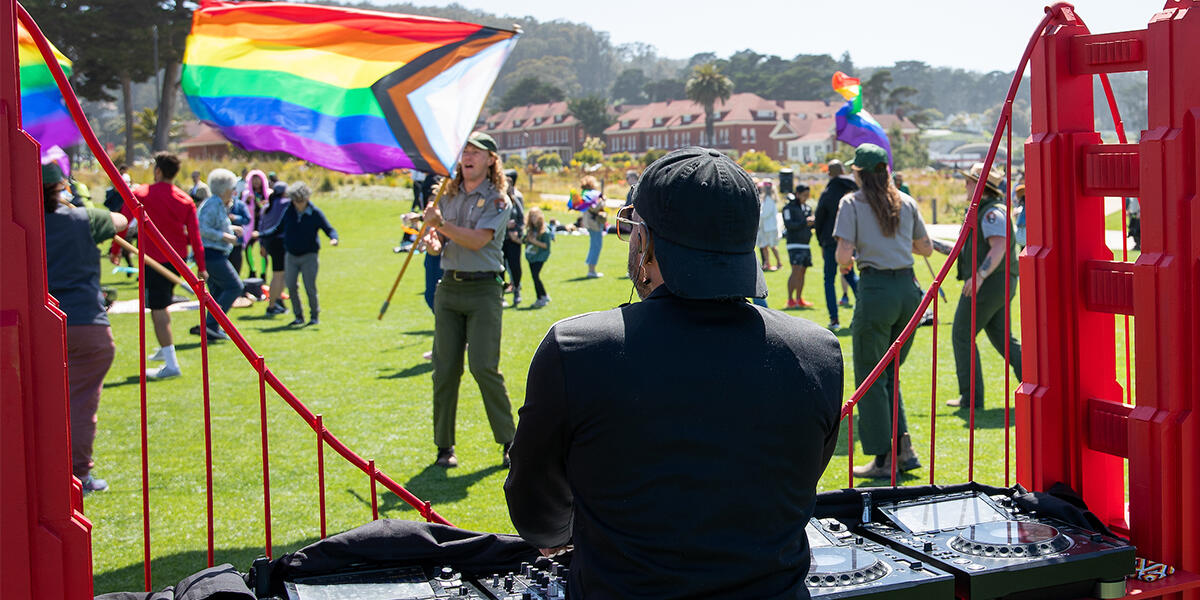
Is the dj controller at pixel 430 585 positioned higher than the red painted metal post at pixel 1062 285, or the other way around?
the red painted metal post at pixel 1062 285

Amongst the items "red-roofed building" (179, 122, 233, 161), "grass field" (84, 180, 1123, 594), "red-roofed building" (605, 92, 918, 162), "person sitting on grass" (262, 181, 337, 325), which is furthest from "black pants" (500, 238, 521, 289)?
"red-roofed building" (605, 92, 918, 162)

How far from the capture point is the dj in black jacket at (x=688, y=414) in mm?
2111

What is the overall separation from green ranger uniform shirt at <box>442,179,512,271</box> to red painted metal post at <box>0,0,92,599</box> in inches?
161

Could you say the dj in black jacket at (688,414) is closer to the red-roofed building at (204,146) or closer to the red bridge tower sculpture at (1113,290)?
the red bridge tower sculpture at (1113,290)

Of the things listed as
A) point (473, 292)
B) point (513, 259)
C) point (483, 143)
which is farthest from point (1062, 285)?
point (513, 259)

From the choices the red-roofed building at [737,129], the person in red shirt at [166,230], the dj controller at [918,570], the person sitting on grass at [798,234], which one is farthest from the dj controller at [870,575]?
the red-roofed building at [737,129]

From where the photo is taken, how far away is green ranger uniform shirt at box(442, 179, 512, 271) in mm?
6598

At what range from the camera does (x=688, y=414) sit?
2.11 m

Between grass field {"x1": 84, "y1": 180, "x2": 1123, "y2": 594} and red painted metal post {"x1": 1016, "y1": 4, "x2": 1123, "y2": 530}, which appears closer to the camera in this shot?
red painted metal post {"x1": 1016, "y1": 4, "x2": 1123, "y2": 530}

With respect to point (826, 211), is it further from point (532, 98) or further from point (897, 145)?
point (532, 98)

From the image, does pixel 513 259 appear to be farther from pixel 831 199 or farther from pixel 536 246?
pixel 831 199

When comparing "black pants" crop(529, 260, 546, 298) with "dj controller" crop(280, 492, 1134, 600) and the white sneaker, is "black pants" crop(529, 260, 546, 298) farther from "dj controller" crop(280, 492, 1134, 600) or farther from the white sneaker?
"dj controller" crop(280, 492, 1134, 600)

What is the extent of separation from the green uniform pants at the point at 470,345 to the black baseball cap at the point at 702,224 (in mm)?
4429

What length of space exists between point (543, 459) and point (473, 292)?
14.4 feet
